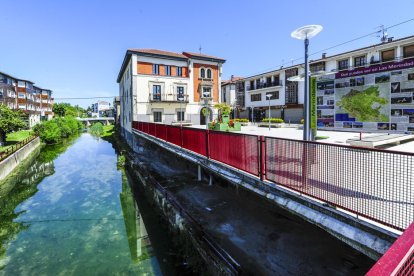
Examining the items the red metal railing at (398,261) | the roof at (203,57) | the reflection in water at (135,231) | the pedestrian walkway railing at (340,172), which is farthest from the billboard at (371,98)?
the roof at (203,57)

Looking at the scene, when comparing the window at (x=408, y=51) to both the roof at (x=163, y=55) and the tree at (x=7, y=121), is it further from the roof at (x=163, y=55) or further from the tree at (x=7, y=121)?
the tree at (x=7, y=121)

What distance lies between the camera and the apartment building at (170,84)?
2852 cm

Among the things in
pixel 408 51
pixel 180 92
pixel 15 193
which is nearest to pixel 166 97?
pixel 180 92

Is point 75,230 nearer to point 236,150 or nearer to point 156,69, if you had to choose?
point 236,150

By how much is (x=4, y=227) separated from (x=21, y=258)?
314cm

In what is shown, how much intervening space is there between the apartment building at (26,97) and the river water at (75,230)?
110 feet

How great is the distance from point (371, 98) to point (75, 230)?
479 inches

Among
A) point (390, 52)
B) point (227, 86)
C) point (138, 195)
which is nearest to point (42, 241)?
point (138, 195)

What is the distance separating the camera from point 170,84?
3038cm

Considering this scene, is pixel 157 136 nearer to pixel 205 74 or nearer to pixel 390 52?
pixel 205 74

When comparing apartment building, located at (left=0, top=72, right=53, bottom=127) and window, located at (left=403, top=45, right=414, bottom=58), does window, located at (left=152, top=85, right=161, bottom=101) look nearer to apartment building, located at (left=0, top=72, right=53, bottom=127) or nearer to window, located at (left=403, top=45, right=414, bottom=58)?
apartment building, located at (left=0, top=72, right=53, bottom=127)

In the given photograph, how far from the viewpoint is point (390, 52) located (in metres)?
24.8

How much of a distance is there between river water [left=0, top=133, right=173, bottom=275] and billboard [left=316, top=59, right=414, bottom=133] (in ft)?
28.2

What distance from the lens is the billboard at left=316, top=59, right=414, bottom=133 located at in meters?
8.09
